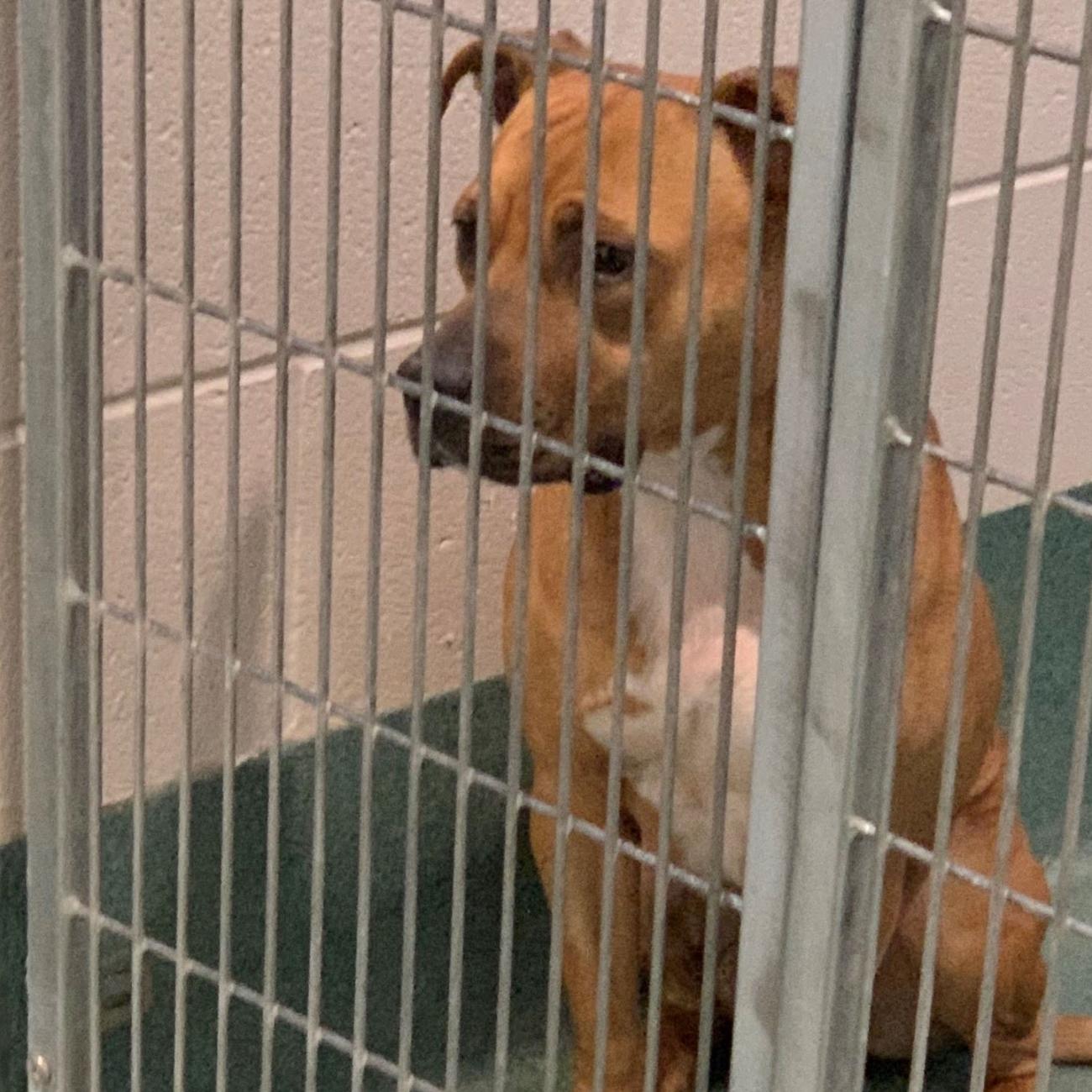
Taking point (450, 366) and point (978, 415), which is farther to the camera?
point (450, 366)

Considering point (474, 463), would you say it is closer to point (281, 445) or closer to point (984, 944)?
point (281, 445)

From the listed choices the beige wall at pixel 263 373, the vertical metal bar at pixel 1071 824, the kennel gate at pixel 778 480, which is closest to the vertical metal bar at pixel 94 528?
the kennel gate at pixel 778 480

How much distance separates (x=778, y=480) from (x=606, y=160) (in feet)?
1.04

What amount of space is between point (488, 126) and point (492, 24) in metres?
0.05

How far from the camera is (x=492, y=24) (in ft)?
3.59

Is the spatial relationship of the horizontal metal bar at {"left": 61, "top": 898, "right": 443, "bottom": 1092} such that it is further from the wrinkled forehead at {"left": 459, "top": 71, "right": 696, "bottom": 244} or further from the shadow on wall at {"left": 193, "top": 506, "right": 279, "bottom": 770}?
the wrinkled forehead at {"left": 459, "top": 71, "right": 696, "bottom": 244}

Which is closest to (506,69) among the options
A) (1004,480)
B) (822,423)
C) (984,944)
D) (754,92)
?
(754,92)

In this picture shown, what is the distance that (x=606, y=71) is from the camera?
3.59 feet

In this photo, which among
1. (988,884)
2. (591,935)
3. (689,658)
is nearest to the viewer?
(988,884)

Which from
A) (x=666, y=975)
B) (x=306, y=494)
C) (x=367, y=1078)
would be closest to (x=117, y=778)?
(x=306, y=494)

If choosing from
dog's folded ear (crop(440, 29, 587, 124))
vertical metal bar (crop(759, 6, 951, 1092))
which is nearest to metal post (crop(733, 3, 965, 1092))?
vertical metal bar (crop(759, 6, 951, 1092))

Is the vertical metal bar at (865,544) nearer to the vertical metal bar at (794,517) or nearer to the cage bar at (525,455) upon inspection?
the vertical metal bar at (794,517)

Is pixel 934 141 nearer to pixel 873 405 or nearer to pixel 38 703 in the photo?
pixel 873 405

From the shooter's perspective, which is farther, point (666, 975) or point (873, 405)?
point (666, 975)
